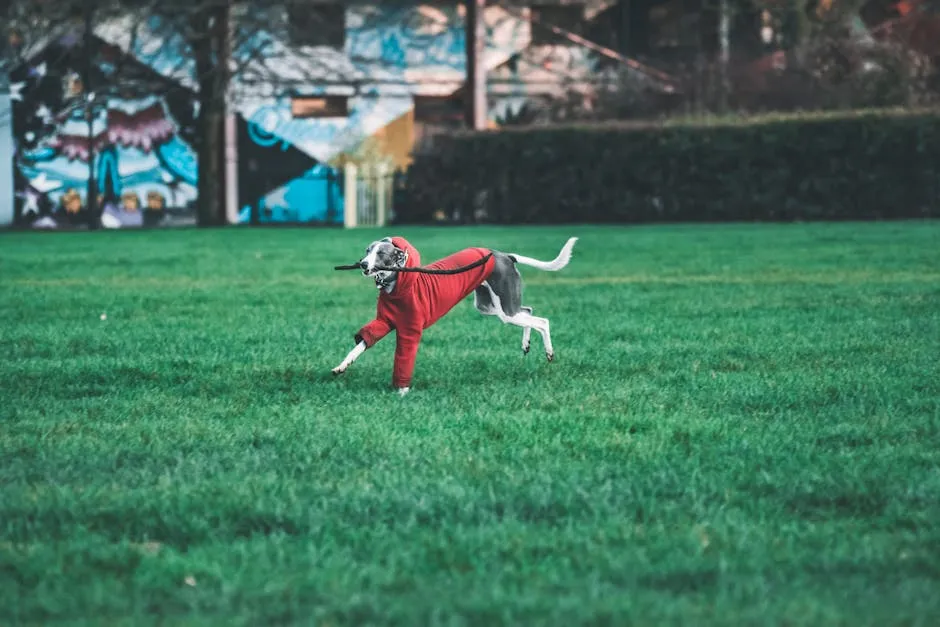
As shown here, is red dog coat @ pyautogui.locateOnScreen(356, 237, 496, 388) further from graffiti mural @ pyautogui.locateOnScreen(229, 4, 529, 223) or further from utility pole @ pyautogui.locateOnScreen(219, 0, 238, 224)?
graffiti mural @ pyautogui.locateOnScreen(229, 4, 529, 223)

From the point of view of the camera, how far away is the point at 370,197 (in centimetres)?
3212

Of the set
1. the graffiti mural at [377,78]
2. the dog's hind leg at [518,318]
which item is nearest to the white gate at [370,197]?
the graffiti mural at [377,78]

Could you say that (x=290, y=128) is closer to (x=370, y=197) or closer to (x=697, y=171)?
(x=370, y=197)

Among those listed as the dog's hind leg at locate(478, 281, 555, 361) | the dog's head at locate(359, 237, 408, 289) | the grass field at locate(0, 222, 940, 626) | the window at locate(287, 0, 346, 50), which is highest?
the window at locate(287, 0, 346, 50)

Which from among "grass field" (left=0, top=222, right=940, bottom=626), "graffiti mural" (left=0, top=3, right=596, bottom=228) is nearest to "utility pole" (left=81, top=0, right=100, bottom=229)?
"graffiti mural" (left=0, top=3, right=596, bottom=228)

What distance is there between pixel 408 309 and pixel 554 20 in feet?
109

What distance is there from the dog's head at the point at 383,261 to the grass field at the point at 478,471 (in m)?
0.58

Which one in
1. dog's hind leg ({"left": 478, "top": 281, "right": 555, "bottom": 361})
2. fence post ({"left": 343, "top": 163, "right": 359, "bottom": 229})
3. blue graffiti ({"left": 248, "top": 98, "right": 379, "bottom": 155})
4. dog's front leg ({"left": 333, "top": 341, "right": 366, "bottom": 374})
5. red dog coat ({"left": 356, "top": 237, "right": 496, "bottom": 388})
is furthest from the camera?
blue graffiti ({"left": 248, "top": 98, "right": 379, "bottom": 155})

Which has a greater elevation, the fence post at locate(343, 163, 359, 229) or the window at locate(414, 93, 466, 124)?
the window at locate(414, 93, 466, 124)

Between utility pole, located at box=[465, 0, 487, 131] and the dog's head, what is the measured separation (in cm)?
2843

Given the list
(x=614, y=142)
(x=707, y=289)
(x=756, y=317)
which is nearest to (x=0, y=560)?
(x=756, y=317)

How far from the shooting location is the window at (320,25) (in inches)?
1464

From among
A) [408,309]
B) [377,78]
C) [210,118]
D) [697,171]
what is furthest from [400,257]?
[377,78]

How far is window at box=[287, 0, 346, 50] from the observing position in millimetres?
37188
